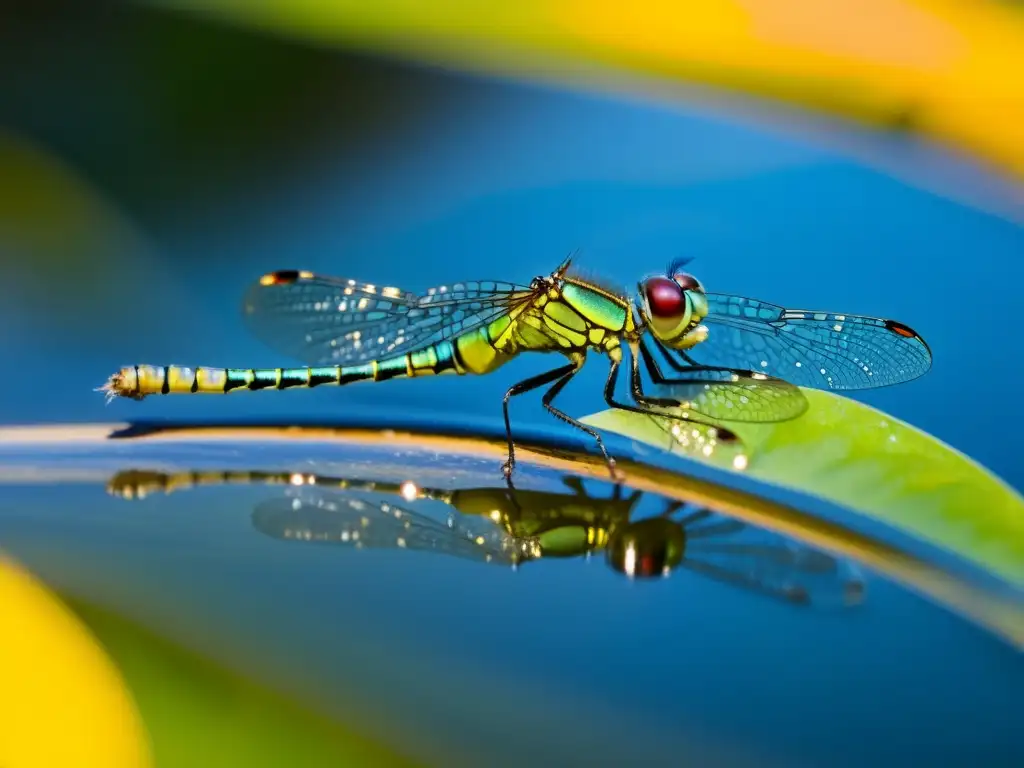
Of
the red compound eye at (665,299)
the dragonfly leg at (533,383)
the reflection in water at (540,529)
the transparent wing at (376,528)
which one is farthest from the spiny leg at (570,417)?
the transparent wing at (376,528)

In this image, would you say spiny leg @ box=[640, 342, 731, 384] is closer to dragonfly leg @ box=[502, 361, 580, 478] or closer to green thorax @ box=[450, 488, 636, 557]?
dragonfly leg @ box=[502, 361, 580, 478]

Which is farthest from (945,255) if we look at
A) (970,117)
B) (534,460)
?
(534,460)

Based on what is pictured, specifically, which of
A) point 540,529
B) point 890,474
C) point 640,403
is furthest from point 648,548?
point 640,403

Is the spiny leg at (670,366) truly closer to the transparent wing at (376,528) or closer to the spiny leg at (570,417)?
the spiny leg at (570,417)

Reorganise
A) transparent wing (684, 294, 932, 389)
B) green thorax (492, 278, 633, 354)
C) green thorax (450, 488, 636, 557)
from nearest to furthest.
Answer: green thorax (450, 488, 636, 557) → transparent wing (684, 294, 932, 389) → green thorax (492, 278, 633, 354)

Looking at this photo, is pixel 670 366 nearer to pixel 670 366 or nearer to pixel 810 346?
pixel 670 366

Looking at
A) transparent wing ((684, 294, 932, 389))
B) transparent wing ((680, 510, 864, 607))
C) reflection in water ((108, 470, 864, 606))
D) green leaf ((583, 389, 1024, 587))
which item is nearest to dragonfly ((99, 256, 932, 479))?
transparent wing ((684, 294, 932, 389))
